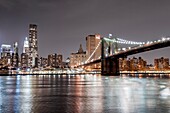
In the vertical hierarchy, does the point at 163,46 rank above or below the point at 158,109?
above

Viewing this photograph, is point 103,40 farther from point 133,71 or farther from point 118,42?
point 133,71

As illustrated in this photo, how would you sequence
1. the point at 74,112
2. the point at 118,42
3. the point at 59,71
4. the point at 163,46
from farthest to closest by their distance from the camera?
the point at 59,71 → the point at 118,42 → the point at 163,46 → the point at 74,112

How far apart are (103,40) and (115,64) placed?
15834mm

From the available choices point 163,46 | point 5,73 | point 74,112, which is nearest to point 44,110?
point 74,112

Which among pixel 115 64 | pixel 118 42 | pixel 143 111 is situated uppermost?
pixel 118 42

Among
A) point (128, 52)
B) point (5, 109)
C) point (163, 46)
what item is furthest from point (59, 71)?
point (5, 109)

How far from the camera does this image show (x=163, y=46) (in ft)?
214

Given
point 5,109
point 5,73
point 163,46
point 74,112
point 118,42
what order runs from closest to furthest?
1. point 74,112
2. point 5,109
3. point 163,46
4. point 118,42
5. point 5,73

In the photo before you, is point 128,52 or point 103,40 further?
point 103,40

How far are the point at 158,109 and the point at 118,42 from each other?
85.3m

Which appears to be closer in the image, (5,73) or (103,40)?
(103,40)

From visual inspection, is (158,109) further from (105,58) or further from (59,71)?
(59,71)

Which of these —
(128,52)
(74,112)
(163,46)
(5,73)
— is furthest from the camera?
(5,73)

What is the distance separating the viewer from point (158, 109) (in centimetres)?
1608
